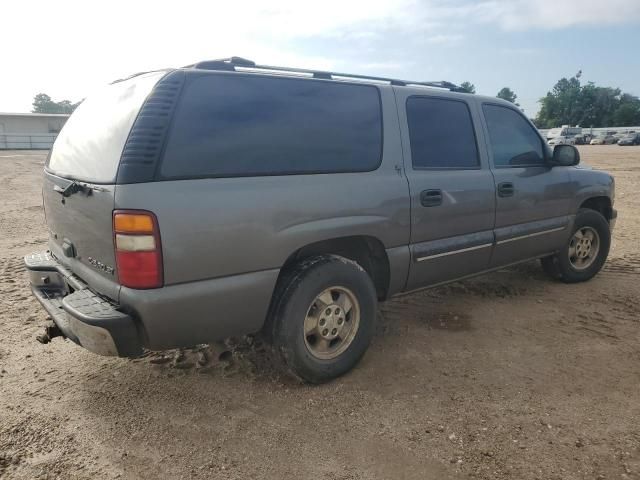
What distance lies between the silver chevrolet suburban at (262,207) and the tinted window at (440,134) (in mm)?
13

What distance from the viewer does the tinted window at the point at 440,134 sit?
350 cm

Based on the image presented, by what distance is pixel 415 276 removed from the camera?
3549 mm

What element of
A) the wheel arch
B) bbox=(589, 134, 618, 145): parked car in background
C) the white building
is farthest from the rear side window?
bbox=(589, 134, 618, 145): parked car in background

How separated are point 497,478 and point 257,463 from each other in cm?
114

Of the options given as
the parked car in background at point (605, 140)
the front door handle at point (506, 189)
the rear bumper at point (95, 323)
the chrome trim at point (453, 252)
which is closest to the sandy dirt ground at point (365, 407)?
the rear bumper at point (95, 323)

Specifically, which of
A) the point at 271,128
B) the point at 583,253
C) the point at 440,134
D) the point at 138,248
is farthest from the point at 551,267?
the point at 138,248

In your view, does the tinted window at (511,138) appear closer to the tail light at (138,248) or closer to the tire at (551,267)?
the tire at (551,267)

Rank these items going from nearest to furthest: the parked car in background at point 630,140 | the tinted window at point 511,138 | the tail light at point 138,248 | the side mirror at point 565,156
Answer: the tail light at point 138,248, the tinted window at point 511,138, the side mirror at point 565,156, the parked car in background at point 630,140

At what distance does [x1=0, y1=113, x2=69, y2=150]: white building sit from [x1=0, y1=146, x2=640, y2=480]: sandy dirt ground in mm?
41777

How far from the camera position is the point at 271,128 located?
277cm

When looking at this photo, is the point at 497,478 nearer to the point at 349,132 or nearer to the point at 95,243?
the point at 349,132

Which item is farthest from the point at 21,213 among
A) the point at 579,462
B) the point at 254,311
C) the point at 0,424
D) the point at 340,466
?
the point at 579,462

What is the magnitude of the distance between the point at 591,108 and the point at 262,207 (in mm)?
103102

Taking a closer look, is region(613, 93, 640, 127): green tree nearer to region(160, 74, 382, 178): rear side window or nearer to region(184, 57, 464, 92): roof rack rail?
region(184, 57, 464, 92): roof rack rail
